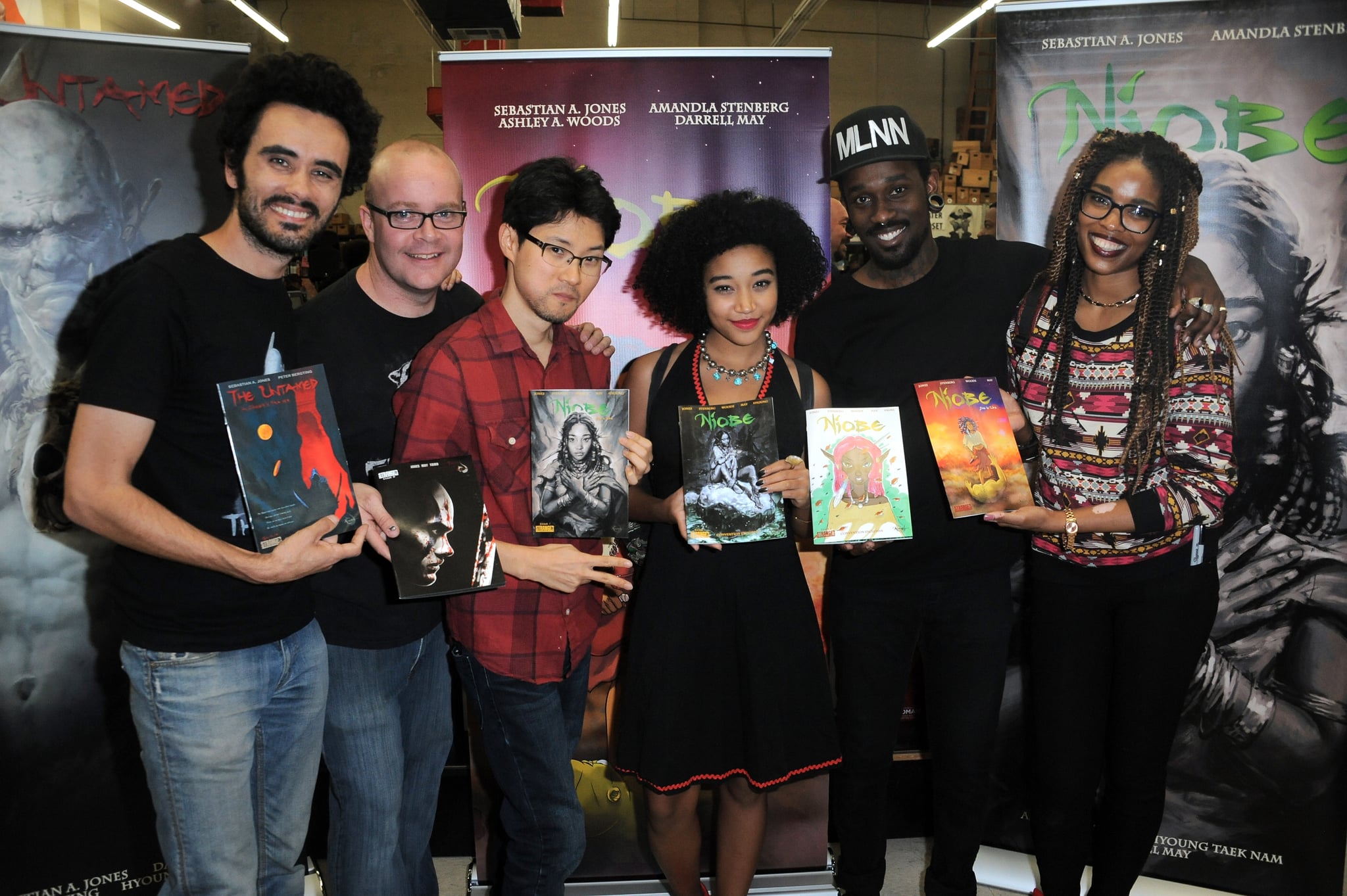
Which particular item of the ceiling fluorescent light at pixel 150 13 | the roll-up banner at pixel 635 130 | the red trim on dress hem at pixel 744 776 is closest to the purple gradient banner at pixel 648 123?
the roll-up banner at pixel 635 130

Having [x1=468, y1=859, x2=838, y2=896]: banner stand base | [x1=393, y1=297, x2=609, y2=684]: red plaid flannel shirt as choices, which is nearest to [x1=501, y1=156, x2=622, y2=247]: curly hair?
[x1=393, y1=297, x2=609, y2=684]: red plaid flannel shirt

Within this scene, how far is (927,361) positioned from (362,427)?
4.94 ft

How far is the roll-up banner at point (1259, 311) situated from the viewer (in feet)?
8.55

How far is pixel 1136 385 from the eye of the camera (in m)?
2.25

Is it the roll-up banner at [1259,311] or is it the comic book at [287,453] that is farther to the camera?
the roll-up banner at [1259,311]

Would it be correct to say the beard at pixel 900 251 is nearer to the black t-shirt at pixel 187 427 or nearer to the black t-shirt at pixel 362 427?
the black t-shirt at pixel 362 427

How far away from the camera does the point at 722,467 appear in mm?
2176

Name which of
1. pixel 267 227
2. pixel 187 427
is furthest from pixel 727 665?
pixel 267 227

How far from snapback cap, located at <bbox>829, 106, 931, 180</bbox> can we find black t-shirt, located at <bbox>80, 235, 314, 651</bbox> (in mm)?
1602

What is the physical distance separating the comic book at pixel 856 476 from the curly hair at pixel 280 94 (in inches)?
52.2

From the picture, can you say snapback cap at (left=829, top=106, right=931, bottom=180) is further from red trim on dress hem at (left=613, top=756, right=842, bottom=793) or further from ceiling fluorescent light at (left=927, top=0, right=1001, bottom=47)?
ceiling fluorescent light at (left=927, top=0, right=1001, bottom=47)

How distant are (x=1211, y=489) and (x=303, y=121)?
238cm

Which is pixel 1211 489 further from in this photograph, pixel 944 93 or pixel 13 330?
pixel 944 93

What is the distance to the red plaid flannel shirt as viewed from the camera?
1.98 metres
